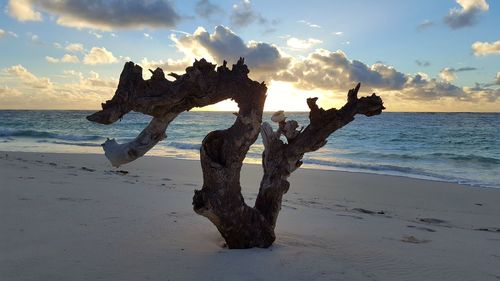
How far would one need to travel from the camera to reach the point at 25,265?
3.98 m

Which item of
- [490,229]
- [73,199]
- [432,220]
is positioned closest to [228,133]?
[73,199]

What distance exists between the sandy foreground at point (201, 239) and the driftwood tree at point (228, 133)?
424mm

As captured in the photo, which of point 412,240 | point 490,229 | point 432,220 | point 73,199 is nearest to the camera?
point 412,240

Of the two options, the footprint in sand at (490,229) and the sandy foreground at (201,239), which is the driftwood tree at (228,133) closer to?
the sandy foreground at (201,239)

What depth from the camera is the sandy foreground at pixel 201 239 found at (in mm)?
4059

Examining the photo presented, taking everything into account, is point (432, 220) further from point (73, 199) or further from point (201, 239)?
point (73, 199)

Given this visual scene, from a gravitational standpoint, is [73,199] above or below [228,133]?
below

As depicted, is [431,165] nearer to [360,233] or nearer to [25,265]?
[360,233]

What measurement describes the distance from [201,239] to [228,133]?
1.56 m

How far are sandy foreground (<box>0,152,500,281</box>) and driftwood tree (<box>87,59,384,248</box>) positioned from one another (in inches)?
16.7

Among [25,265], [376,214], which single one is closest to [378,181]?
[376,214]

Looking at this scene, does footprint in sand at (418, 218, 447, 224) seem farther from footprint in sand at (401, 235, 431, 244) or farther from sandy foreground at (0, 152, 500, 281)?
footprint in sand at (401, 235, 431, 244)

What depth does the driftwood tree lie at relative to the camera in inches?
156

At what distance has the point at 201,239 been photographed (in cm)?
Result: 512
